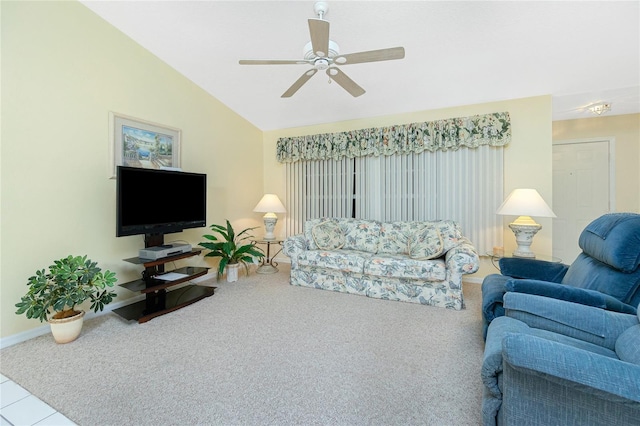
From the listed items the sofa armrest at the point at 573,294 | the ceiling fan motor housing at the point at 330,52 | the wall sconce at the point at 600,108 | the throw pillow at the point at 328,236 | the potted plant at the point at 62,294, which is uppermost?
the wall sconce at the point at 600,108

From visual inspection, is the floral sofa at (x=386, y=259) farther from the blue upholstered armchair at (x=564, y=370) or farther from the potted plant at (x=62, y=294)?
the potted plant at (x=62, y=294)

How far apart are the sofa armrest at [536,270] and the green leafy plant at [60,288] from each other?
3365mm

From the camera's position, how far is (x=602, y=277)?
1.62 m

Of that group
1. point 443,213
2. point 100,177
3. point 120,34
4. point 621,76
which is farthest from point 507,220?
point 120,34

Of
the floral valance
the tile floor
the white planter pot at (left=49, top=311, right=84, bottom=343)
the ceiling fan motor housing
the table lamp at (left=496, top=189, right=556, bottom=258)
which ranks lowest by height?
the tile floor

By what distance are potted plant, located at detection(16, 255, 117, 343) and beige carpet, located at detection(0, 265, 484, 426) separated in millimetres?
153

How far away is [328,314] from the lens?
8.77 feet

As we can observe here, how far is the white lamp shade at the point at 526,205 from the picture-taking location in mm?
2818

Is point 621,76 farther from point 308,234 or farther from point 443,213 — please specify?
point 308,234

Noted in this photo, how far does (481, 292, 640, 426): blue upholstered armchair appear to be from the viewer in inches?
33.7

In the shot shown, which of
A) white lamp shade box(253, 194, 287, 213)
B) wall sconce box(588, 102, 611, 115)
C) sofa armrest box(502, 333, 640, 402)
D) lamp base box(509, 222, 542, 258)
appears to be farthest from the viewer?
white lamp shade box(253, 194, 287, 213)

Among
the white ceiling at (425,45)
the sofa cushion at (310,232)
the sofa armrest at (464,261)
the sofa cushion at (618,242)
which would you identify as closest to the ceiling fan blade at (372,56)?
the white ceiling at (425,45)

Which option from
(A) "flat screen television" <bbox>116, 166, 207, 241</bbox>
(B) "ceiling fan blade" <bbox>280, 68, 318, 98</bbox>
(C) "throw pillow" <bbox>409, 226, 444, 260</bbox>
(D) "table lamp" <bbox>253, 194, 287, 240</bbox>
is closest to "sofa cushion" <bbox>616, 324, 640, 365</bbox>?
(C) "throw pillow" <bbox>409, 226, 444, 260</bbox>

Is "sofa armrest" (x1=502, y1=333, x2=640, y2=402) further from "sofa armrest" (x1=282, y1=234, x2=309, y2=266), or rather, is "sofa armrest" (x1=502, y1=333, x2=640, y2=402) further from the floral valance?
the floral valance
